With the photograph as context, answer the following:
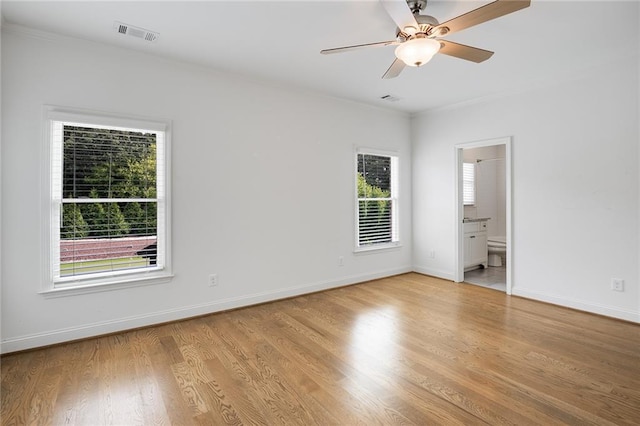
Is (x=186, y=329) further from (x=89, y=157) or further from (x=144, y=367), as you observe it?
(x=89, y=157)

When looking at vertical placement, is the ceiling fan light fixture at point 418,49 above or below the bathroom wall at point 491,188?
above

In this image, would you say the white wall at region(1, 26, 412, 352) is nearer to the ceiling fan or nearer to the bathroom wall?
the ceiling fan

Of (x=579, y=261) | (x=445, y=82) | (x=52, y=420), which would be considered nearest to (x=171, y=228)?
(x=52, y=420)

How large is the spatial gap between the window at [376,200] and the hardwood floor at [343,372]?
174 cm

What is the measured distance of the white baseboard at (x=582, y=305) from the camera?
3494 millimetres

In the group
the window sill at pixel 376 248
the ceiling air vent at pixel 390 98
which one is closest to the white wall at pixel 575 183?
the ceiling air vent at pixel 390 98

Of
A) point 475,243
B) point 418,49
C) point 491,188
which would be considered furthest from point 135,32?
point 491,188

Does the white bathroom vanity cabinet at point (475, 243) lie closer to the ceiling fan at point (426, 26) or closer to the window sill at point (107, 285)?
the ceiling fan at point (426, 26)

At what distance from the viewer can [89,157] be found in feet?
10.1

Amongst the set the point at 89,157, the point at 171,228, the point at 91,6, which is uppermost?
the point at 91,6

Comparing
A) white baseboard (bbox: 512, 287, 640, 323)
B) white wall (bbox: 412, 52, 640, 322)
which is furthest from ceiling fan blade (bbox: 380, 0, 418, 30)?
white baseboard (bbox: 512, 287, 640, 323)

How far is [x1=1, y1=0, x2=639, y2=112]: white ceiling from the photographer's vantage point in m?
2.54

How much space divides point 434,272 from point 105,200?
15.7 ft

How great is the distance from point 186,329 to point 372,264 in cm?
298
